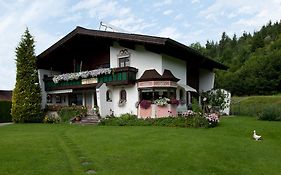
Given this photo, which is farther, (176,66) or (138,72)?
(176,66)

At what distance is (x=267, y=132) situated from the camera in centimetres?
1392

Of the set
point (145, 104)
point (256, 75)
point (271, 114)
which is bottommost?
point (271, 114)

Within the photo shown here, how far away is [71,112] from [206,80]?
12.4m

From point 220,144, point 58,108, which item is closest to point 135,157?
point 220,144

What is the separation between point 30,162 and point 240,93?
5976cm

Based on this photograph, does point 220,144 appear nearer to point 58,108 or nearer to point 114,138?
point 114,138

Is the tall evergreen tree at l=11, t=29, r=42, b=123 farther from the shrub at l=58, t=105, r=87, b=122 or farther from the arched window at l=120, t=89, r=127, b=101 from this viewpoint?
the arched window at l=120, t=89, r=127, b=101

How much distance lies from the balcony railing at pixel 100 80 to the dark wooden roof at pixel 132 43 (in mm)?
1941

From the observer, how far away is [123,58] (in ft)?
76.4

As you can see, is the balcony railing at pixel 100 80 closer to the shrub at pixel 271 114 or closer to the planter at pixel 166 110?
the planter at pixel 166 110

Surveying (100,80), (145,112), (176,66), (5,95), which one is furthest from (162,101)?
(5,95)

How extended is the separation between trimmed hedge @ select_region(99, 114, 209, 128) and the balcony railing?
2543mm

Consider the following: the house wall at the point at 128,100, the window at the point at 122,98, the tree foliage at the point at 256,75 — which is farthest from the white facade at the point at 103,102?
the tree foliage at the point at 256,75

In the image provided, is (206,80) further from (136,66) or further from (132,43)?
(132,43)
